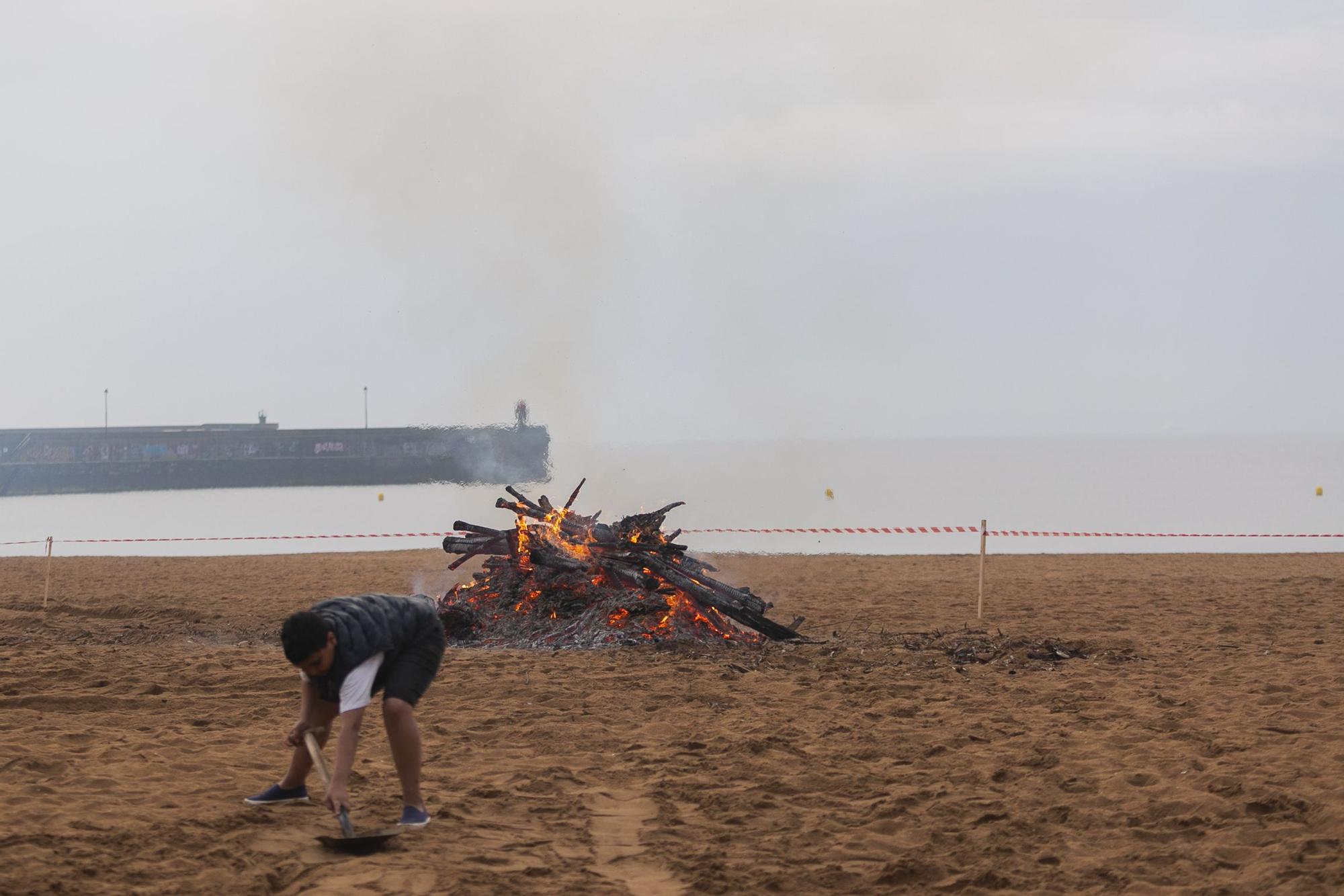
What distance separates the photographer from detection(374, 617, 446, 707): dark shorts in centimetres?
525

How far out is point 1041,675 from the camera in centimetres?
958

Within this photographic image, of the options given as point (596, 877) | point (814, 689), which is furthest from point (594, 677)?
point (596, 877)

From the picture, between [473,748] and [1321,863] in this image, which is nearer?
[1321,863]

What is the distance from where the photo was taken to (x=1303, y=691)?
27.6 feet

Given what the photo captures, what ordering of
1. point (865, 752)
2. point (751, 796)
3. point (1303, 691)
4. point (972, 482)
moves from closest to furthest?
point (751, 796), point (865, 752), point (1303, 691), point (972, 482)

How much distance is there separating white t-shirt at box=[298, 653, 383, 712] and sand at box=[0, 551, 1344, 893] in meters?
0.68

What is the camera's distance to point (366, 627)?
203 inches

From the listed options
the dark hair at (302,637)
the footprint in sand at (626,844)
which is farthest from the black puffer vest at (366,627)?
the footprint in sand at (626,844)

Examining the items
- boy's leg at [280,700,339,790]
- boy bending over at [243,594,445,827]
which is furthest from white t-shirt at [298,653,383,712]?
boy's leg at [280,700,339,790]

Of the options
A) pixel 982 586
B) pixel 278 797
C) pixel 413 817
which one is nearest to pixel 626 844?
pixel 413 817

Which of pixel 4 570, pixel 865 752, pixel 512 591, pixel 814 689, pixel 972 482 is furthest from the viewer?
pixel 972 482

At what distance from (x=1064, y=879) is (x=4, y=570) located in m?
19.8

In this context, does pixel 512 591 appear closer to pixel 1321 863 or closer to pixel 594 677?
pixel 594 677

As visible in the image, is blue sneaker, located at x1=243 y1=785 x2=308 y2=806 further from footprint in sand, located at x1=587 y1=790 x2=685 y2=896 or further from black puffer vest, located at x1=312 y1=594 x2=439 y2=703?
footprint in sand, located at x1=587 y1=790 x2=685 y2=896
